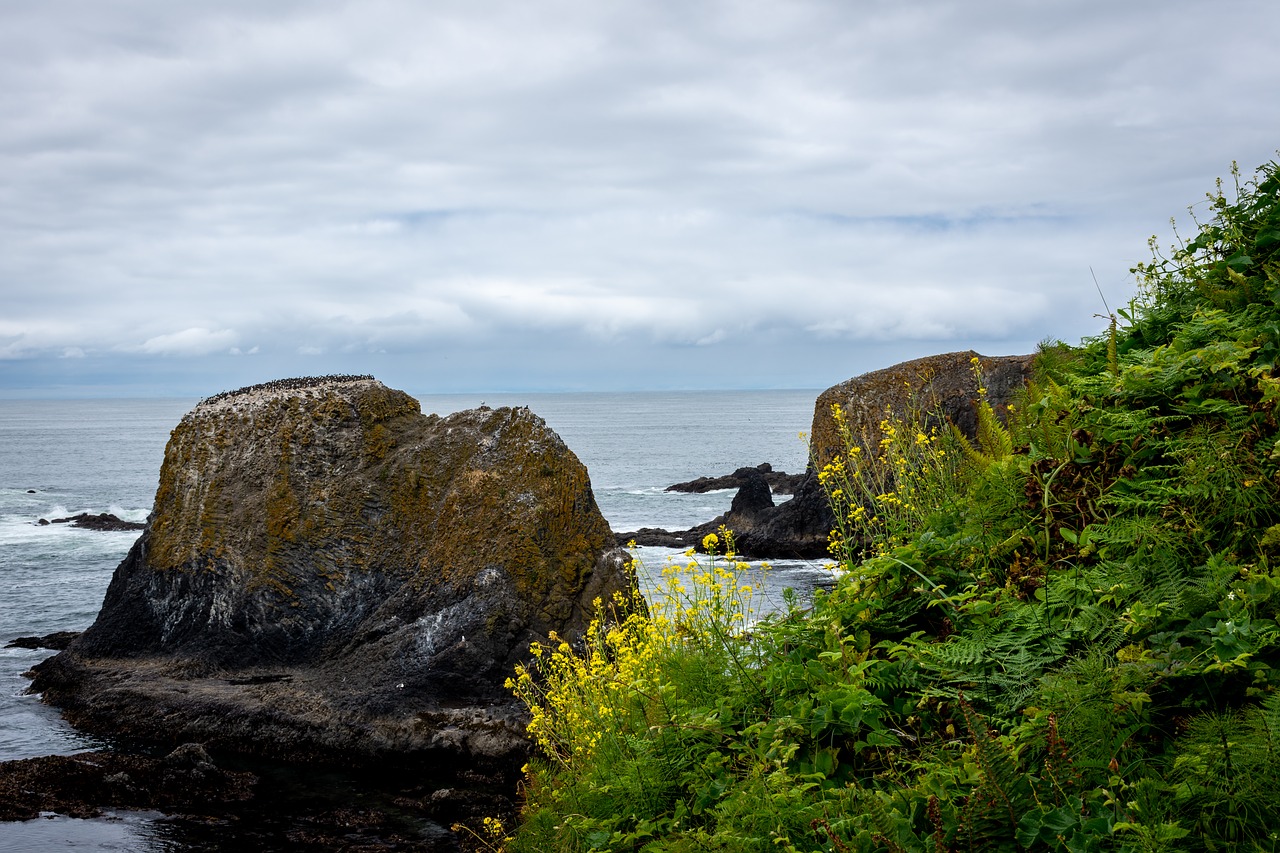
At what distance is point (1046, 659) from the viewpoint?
4.12m

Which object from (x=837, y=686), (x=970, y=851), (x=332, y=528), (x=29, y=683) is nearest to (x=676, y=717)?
(x=837, y=686)

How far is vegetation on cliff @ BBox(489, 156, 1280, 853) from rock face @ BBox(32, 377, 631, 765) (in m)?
9.69

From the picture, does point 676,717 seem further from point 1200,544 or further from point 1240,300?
point 1240,300

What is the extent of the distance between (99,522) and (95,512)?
6.53m

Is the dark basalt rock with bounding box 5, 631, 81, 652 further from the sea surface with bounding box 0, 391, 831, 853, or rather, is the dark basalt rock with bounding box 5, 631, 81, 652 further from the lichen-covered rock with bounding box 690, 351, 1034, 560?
the lichen-covered rock with bounding box 690, 351, 1034, 560

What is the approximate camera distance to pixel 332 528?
18094 mm

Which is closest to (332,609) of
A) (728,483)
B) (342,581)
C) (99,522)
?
(342,581)

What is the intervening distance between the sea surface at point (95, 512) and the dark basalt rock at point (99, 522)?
2.70 feet

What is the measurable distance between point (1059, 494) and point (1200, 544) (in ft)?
2.93

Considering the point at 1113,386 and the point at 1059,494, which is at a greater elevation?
the point at 1113,386

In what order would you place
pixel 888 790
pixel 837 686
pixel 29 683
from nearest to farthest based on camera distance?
pixel 888 790, pixel 837 686, pixel 29 683

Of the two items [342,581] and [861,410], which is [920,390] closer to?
[861,410]

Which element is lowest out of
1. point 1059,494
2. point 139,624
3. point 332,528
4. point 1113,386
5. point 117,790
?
point 117,790

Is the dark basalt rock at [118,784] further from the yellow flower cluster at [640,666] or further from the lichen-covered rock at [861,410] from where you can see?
the lichen-covered rock at [861,410]
